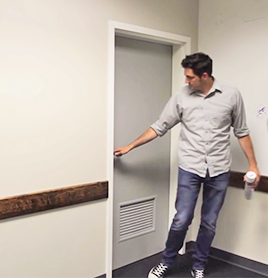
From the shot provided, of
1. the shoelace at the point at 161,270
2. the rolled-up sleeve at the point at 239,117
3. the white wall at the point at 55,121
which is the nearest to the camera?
the white wall at the point at 55,121

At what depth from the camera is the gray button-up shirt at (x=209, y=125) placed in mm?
2203

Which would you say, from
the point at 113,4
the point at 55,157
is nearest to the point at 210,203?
the point at 55,157

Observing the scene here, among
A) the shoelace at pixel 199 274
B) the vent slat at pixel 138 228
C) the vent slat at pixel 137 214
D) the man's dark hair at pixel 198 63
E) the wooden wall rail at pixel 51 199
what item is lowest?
the shoelace at pixel 199 274

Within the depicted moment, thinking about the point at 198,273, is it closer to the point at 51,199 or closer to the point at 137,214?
the point at 137,214

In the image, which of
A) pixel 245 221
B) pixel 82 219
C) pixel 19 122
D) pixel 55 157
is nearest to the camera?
pixel 19 122

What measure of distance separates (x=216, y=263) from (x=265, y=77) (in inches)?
59.0

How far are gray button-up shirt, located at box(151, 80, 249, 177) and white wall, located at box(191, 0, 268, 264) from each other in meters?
0.30

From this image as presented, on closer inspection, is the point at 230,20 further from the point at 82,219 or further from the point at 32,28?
the point at 82,219

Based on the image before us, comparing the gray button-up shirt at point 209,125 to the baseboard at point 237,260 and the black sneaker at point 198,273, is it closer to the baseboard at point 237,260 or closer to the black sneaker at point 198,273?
the black sneaker at point 198,273

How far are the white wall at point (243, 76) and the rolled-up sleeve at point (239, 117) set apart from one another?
0.25m

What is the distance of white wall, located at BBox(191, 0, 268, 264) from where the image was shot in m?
2.43

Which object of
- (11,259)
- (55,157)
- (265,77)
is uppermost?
(265,77)

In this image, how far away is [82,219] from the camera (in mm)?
2141

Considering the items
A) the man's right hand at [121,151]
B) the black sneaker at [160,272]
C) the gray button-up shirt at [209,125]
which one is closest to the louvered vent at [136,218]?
the black sneaker at [160,272]
